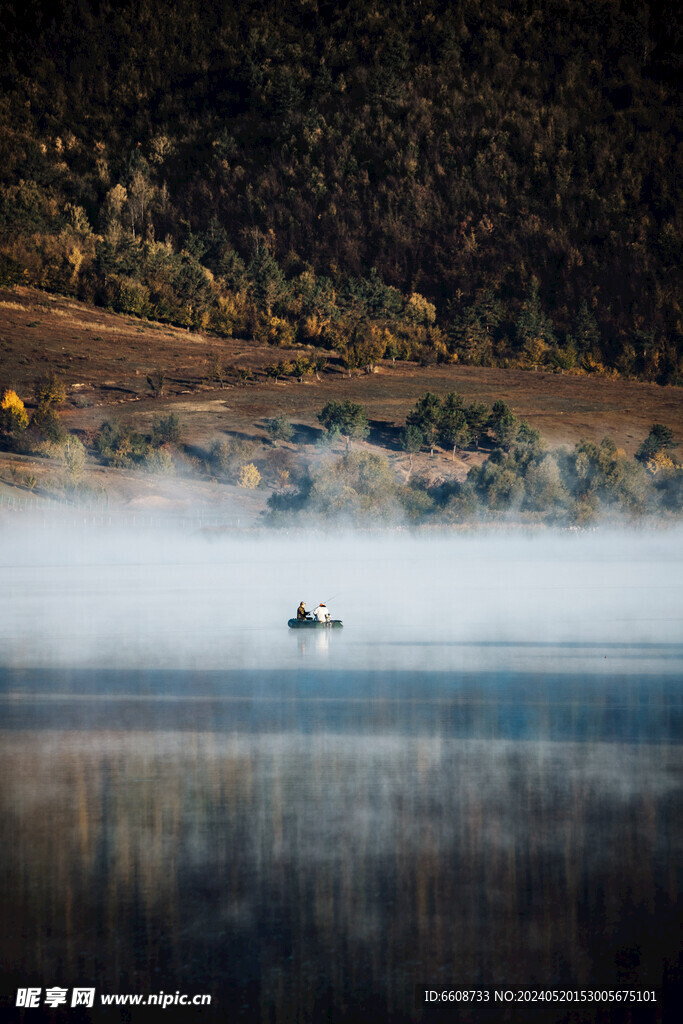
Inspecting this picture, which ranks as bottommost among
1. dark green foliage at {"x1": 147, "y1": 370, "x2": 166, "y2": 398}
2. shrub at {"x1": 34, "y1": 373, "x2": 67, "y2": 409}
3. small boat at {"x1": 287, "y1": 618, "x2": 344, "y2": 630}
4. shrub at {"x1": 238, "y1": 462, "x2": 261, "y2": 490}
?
small boat at {"x1": 287, "y1": 618, "x2": 344, "y2": 630}

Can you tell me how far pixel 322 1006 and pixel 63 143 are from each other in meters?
195

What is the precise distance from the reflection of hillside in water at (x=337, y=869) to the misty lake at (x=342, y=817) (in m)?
0.03

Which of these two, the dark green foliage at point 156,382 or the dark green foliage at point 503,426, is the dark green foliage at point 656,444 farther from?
the dark green foliage at point 156,382

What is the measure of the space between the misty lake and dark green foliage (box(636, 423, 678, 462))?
57656mm

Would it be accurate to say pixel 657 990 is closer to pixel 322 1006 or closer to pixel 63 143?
pixel 322 1006

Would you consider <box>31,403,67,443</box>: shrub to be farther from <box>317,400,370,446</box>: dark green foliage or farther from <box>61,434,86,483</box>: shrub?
<box>317,400,370,446</box>: dark green foliage

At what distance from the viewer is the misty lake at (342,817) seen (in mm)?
8398

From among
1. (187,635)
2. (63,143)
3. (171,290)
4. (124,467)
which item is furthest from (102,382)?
(63,143)

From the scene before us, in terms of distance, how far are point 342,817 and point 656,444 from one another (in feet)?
243

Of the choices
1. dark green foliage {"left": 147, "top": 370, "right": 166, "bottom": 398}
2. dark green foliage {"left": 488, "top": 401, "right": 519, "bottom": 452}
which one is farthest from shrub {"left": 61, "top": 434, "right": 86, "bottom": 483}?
dark green foliage {"left": 488, "top": 401, "right": 519, "bottom": 452}

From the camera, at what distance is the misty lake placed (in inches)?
331

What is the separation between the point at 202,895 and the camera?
970cm

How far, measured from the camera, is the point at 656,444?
8281 cm

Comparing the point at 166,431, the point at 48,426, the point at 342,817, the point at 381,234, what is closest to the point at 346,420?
the point at 166,431
